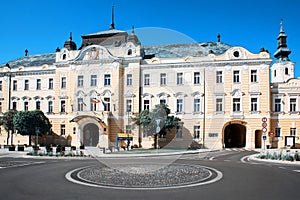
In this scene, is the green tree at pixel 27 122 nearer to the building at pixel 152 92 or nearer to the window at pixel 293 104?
the building at pixel 152 92

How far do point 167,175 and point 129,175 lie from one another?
1.91m

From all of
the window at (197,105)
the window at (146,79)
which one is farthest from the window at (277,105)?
the window at (146,79)

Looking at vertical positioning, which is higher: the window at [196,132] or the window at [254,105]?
the window at [254,105]

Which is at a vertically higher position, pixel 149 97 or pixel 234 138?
pixel 149 97

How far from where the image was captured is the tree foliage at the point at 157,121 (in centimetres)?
3116

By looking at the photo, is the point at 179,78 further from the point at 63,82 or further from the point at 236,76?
the point at 63,82

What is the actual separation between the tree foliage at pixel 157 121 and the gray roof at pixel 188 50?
11.3 metres

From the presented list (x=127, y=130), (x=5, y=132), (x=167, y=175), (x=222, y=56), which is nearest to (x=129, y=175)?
(x=167, y=175)

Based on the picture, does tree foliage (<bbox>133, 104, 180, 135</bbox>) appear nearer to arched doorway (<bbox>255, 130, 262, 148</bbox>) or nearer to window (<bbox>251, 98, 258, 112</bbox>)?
window (<bbox>251, 98, 258, 112</bbox>)

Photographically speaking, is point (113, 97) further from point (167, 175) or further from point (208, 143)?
point (167, 175)

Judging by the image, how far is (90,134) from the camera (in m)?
43.2

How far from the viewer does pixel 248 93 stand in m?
38.8

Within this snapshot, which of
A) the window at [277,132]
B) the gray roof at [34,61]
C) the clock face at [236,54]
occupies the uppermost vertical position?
the gray roof at [34,61]

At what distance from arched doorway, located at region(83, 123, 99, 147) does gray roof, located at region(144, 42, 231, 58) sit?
1392cm
